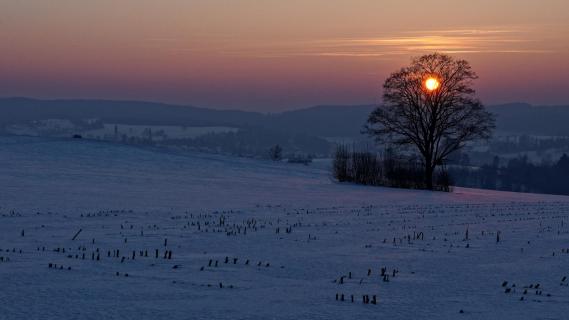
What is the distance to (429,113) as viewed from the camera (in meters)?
57.7

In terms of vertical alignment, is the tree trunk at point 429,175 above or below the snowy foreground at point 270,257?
above

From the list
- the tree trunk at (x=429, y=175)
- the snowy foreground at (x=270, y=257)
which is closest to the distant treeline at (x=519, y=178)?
the tree trunk at (x=429, y=175)

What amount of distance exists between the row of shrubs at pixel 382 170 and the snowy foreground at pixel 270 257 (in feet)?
59.6

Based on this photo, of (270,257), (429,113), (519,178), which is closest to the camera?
(270,257)

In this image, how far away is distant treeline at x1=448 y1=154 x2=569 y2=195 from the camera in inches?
5153

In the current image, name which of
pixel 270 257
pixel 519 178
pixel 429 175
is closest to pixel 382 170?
pixel 429 175

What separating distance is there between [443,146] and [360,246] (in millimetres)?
39750

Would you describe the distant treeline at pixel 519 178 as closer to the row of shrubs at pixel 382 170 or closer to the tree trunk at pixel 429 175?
the row of shrubs at pixel 382 170

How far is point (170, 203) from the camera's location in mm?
34500

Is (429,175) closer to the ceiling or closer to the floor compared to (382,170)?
closer to the floor

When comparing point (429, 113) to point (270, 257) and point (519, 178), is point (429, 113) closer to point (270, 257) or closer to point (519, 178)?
point (270, 257)

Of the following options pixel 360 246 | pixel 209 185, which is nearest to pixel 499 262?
pixel 360 246

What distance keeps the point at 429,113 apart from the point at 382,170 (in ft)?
18.0

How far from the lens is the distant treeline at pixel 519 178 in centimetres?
13088
